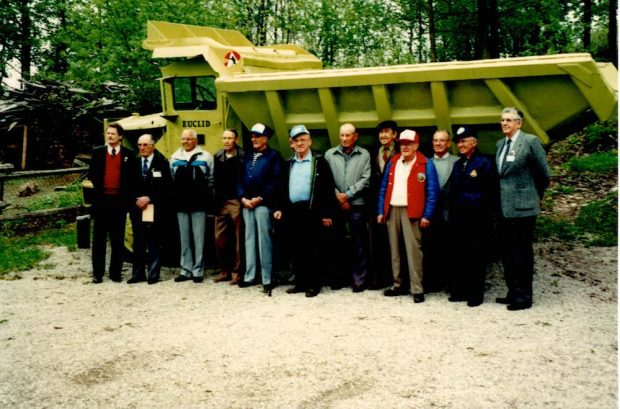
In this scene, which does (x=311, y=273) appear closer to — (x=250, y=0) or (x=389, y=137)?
(x=389, y=137)

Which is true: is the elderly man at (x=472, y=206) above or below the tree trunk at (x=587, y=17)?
below

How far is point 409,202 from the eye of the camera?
5734 millimetres

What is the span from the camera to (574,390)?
3668 millimetres

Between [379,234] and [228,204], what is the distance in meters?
1.83

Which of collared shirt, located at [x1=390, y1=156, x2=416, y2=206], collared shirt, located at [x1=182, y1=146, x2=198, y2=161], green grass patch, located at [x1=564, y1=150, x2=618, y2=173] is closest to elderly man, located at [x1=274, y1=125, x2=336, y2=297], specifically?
collared shirt, located at [x1=390, y1=156, x2=416, y2=206]

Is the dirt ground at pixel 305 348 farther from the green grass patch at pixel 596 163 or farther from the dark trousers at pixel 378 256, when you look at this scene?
the green grass patch at pixel 596 163

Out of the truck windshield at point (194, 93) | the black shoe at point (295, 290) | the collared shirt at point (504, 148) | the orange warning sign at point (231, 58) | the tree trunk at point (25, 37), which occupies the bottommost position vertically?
the black shoe at point (295, 290)

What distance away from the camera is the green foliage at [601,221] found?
309 inches

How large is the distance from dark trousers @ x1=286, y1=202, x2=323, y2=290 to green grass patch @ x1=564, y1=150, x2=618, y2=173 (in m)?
7.94

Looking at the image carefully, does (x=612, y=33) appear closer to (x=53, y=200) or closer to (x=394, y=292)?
(x=394, y=292)

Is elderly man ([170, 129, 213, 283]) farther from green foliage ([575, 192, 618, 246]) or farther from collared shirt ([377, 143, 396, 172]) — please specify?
green foliage ([575, 192, 618, 246])

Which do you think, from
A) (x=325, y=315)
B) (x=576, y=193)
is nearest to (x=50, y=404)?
(x=325, y=315)

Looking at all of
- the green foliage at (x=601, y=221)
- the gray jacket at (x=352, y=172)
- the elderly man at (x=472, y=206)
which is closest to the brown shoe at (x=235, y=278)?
the gray jacket at (x=352, y=172)

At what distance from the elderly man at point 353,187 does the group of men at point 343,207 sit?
12 mm
